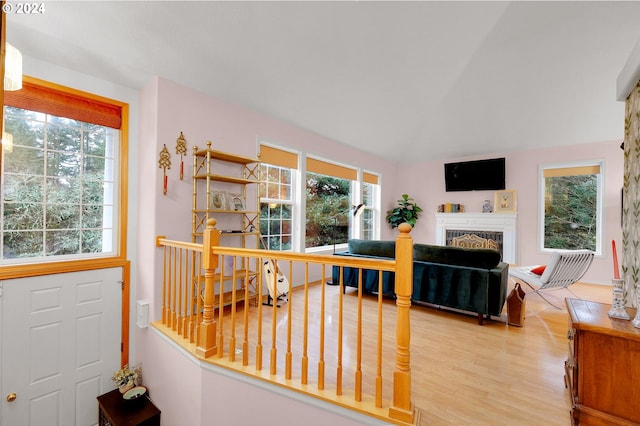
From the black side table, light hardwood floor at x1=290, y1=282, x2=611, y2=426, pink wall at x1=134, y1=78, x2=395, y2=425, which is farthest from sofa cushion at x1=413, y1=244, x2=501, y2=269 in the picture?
the black side table

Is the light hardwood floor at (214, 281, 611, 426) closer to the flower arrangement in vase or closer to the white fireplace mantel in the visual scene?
the flower arrangement in vase

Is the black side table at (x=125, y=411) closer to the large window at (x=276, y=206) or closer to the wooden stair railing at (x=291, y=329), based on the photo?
the wooden stair railing at (x=291, y=329)

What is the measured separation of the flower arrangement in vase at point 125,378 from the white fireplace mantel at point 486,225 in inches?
227

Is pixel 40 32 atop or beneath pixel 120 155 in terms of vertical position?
atop

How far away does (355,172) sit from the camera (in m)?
5.51

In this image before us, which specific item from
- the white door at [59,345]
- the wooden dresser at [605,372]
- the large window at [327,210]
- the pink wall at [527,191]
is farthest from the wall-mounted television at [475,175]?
the white door at [59,345]

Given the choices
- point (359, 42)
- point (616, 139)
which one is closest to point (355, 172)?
point (359, 42)

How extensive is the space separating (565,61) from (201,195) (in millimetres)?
5194

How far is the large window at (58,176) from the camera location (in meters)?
2.37

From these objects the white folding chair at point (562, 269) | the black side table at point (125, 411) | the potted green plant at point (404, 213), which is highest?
the potted green plant at point (404, 213)

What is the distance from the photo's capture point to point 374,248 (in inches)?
139

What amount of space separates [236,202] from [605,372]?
10.7 feet

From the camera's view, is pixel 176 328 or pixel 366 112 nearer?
pixel 176 328

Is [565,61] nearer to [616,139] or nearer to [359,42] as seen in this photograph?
[616,139]
